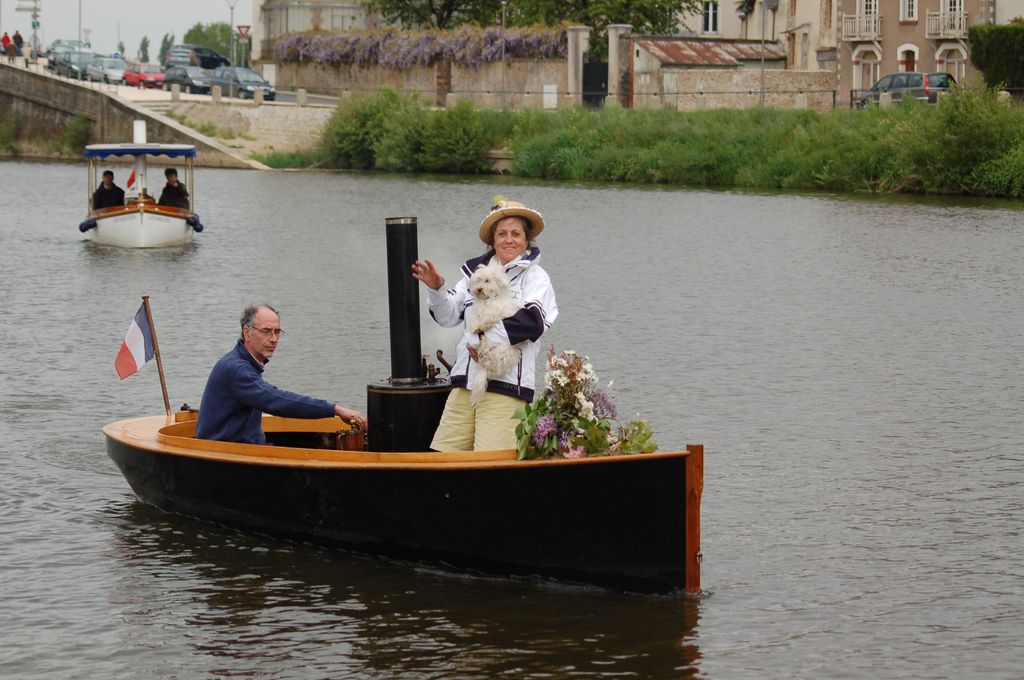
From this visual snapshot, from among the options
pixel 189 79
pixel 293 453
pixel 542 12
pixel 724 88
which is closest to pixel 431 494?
pixel 293 453

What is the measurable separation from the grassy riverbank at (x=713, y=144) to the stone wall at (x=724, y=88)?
258 inches

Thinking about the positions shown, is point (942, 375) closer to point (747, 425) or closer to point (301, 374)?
point (747, 425)

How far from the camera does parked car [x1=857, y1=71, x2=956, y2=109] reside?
52828mm

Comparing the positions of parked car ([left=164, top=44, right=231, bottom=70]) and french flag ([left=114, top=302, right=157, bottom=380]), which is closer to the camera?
french flag ([left=114, top=302, right=157, bottom=380])

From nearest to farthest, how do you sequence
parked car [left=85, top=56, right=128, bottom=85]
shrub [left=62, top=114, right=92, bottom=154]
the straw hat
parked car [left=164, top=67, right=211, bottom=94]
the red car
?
the straw hat
shrub [left=62, top=114, right=92, bottom=154]
parked car [left=164, top=67, right=211, bottom=94]
parked car [left=85, top=56, right=128, bottom=85]
the red car

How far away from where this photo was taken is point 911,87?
54.9 metres

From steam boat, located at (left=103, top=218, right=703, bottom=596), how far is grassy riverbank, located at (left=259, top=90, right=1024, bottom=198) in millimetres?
35841

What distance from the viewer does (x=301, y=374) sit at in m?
17.7

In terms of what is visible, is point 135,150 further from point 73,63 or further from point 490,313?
point 73,63

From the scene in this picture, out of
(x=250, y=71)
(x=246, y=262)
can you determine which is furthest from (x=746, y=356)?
(x=250, y=71)

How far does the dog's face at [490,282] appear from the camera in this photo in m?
9.30

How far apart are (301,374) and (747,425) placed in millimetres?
4903

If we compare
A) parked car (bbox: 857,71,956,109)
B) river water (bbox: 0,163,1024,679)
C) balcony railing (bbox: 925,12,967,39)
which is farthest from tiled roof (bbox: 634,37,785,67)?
river water (bbox: 0,163,1024,679)

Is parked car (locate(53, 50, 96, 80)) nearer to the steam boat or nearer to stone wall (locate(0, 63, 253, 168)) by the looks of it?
stone wall (locate(0, 63, 253, 168))
